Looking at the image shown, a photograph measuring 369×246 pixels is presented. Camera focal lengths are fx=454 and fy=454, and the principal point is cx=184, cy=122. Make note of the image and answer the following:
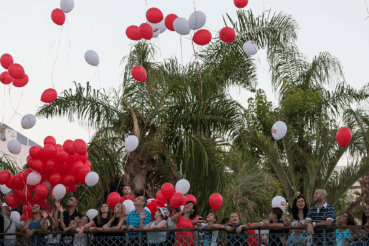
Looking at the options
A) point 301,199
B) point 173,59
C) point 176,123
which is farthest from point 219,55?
point 301,199

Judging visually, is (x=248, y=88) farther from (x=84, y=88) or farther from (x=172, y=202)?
(x=172, y=202)

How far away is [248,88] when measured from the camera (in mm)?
11844

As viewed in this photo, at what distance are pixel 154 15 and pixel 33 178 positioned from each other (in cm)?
316

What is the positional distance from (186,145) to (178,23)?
2.40 m

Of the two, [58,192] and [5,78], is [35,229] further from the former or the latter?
[5,78]

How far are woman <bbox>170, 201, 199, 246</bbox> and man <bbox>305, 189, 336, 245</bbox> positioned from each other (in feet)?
4.59

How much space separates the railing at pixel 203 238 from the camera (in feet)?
16.6

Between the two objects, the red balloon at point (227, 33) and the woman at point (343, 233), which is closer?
the woman at point (343, 233)

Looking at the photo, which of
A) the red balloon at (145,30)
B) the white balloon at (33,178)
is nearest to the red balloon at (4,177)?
the white balloon at (33,178)

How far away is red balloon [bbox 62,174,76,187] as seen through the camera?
721 centimetres

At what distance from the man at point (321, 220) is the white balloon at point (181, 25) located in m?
3.21

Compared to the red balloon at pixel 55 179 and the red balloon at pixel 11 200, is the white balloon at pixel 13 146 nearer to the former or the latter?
the red balloon at pixel 11 200

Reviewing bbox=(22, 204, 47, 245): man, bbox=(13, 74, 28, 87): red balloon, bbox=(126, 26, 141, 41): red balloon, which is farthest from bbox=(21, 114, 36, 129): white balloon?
bbox=(126, 26, 141, 41): red balloon

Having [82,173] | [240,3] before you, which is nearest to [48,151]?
[82,173]
